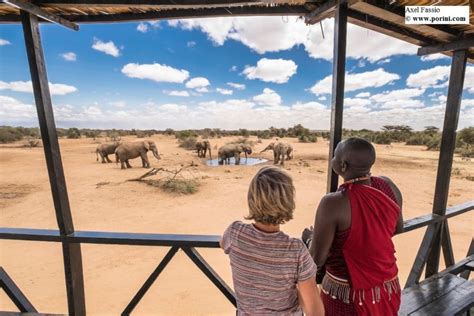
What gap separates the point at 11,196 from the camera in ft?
37.0

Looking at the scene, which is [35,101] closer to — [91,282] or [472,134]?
[91,282]

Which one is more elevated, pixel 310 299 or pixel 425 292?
pixel 310 299

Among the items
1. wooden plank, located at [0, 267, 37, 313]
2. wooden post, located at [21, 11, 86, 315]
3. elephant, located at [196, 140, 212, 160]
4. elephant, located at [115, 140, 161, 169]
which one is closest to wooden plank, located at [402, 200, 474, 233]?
wooden post, located at [21, 11, 86, 315]

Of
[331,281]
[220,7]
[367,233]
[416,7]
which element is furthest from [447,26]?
[331,281]

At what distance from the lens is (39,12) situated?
5.06 feet

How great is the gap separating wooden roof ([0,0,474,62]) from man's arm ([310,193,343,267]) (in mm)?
1106

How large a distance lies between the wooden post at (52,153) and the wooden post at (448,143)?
3.18 metres

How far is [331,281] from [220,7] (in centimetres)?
170

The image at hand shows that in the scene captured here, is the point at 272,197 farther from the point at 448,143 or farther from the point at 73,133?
the point at 73,133

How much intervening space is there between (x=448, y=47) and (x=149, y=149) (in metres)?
16.3

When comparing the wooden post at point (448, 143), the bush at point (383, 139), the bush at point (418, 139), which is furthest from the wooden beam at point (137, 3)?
the bush at point (418, 139)

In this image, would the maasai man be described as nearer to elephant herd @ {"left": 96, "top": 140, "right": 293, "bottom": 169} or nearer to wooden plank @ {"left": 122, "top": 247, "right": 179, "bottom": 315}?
wooden plank @ {"left": 122, "top": 247, "right": 179, "bottom": 315}

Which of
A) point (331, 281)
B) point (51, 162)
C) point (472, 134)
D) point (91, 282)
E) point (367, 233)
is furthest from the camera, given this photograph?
point (472, 134)

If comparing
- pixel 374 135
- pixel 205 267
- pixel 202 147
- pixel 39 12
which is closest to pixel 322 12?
pixel 39 12
